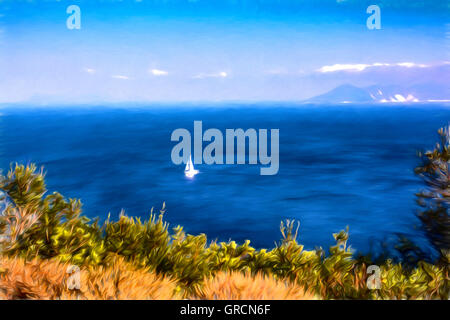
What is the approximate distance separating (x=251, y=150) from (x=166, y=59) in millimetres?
74485

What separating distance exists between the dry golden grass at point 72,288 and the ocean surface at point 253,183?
69.3 feet

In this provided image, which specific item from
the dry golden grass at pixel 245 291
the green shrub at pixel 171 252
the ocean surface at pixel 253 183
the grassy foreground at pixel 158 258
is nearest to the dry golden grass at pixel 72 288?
the grassy foreground at pixel 158 258

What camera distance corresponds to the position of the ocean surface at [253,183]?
48.3 metres

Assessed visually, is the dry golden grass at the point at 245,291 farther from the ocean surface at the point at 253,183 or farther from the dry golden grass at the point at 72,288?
the ocean surface at the point at 253,183

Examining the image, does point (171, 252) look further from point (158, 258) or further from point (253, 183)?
point (253, 183)

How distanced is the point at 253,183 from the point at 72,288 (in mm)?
62827

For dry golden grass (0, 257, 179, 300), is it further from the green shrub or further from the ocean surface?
the ocean surface

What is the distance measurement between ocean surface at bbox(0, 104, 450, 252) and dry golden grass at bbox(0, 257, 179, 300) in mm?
21119

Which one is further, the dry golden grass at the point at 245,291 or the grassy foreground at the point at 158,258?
the grassy foreground at the point at 158,258

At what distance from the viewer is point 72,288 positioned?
4879 mm

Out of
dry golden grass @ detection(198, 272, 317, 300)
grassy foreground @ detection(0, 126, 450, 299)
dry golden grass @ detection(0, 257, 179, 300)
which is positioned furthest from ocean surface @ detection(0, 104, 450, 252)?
dry golden grass @ detection(198, 272, 317, 300)

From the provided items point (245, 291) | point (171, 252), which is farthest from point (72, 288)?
point (171, 252)
